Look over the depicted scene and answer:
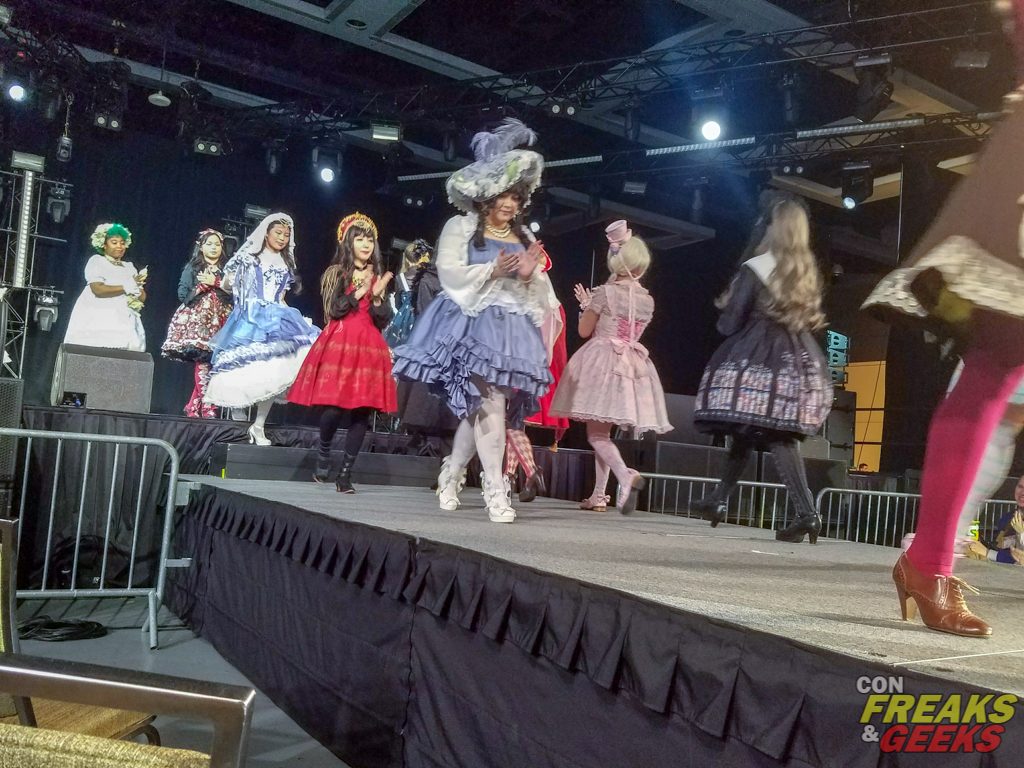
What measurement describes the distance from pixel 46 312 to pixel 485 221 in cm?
828

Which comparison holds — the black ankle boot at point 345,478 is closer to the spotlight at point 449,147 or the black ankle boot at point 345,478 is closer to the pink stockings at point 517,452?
the pink stockings at point 517,452

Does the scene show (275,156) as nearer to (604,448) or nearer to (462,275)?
(604,448)

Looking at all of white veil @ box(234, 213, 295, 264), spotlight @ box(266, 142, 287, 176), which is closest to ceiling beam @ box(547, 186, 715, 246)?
spotlight @ box(266, 142, 287, 176)

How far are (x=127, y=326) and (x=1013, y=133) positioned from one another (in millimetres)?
8392

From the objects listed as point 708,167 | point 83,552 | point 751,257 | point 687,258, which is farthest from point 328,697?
point 687,258

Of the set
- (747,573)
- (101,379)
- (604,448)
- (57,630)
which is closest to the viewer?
(747,573)

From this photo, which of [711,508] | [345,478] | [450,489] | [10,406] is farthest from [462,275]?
[10,406]

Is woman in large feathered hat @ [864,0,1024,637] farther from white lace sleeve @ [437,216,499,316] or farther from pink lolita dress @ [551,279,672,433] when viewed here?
pink lolita dress @ [551,279,672,433]

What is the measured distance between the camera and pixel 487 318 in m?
3.66

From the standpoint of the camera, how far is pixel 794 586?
7.72 ft

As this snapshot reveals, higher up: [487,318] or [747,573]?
[487,318]

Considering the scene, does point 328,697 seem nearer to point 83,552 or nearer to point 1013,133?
point 1013,133

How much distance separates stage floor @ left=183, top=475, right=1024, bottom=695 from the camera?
155 centimetres

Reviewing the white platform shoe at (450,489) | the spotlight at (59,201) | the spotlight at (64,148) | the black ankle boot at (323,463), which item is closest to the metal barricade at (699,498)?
the black ankle boot at (323,463)
